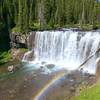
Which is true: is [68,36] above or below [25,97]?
above

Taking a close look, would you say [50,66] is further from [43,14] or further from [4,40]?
[43,14]

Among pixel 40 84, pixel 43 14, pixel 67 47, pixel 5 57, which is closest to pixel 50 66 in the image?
pixel 67 47

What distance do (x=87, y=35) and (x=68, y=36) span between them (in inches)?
173

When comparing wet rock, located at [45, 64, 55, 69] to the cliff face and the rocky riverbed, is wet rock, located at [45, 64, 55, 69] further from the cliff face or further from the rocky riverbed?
the cliff face

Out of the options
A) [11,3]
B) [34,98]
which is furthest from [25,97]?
[11,3]

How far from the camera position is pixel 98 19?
107812mm

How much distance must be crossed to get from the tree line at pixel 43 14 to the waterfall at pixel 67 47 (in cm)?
703

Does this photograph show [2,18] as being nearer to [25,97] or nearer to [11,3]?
[11,3]

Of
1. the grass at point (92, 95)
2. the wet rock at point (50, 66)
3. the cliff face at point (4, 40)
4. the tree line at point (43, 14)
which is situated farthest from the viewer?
the tree line at point (43, 14)

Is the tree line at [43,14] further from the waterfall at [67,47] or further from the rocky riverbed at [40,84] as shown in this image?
the rocky riverbed at [40,84]

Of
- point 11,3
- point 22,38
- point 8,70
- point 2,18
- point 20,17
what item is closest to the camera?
point 8,70

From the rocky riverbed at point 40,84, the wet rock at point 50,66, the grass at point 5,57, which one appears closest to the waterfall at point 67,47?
the wet rock at point 50,66

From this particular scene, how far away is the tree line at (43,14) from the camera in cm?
6748

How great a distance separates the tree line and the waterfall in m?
7.03
